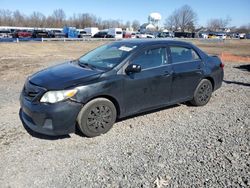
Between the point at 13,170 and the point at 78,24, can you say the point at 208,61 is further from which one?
the point at 78,24

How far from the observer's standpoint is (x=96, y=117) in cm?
461

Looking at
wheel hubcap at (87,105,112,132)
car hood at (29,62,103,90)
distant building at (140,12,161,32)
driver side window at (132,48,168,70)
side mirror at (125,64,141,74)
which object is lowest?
wheel hubcap at (87,105,112,132)

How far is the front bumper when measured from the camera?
418 centimetres

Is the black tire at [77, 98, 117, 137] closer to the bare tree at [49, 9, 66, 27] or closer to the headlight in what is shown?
the headlight

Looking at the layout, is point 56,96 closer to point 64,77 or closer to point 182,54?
point 64,77

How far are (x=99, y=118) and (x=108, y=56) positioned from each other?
55.2 inches

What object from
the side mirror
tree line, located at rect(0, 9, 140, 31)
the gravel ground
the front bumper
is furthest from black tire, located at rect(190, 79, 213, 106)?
tree line, located at rect(0, 9, 140, 31)

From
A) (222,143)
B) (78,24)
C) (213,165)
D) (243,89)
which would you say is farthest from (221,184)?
(78,24)

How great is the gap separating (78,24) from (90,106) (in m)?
126

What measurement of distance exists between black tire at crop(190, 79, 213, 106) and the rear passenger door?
16 centimetres

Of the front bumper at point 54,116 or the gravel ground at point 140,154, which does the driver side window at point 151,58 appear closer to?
the gravel ground at point 140,154

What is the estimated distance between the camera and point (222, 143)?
4.53m

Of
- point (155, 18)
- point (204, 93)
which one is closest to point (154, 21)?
point (155, 18)

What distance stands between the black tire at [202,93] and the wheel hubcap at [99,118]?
245 cm
